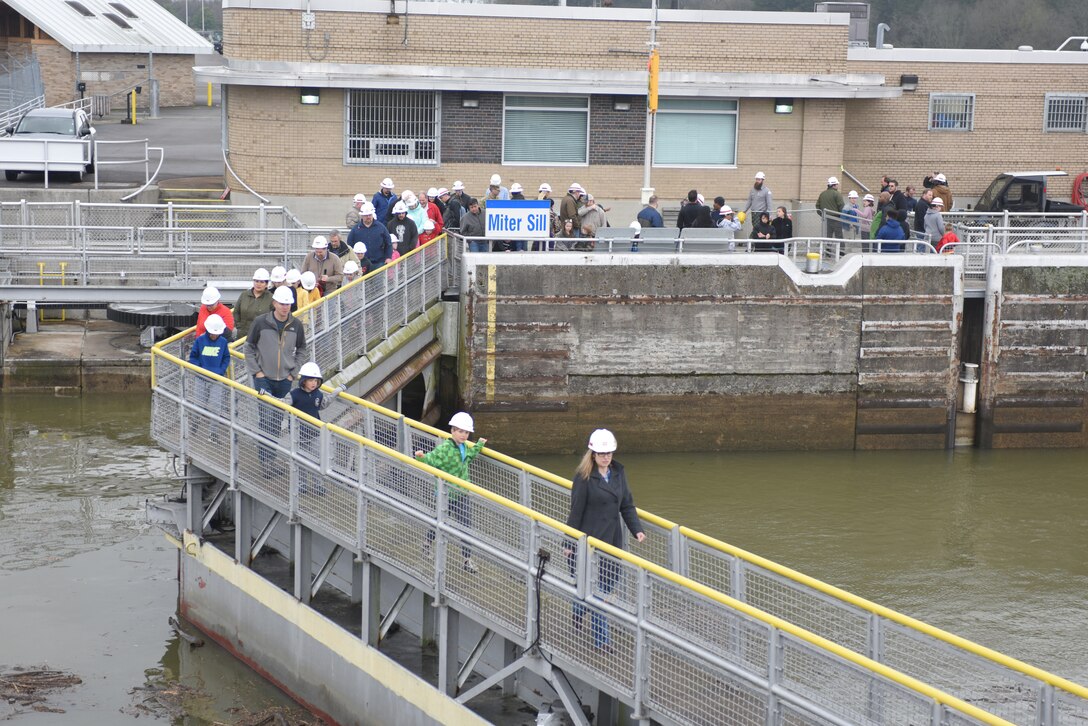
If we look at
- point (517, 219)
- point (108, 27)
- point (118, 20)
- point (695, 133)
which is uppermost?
point (118, 20)

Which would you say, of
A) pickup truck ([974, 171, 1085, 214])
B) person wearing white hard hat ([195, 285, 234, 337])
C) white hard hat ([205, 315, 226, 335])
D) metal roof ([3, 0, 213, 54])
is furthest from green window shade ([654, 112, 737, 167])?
metal roof ([3, 0, 213, 54])

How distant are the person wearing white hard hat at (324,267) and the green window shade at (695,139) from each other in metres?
12.0

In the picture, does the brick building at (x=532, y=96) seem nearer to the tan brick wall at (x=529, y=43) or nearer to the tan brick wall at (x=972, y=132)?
the tan brick wall at (x=529, y=43)

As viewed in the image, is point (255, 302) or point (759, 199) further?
point (759, 199)

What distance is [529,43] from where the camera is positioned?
29.3 meters

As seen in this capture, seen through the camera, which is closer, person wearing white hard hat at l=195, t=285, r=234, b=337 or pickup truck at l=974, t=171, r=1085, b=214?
person wearing white hard hat at l=195, t=285, r=234, b=337

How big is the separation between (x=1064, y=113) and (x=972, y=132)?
2.18 m

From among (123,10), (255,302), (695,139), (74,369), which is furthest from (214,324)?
(123,10)

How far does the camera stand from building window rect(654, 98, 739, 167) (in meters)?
30.2

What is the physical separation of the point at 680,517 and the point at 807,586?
10093 mm

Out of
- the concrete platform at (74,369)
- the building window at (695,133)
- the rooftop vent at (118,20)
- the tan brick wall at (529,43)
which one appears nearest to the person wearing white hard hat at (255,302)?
the concrete platform at (74,369)

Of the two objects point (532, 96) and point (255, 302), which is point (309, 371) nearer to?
point (255, 302)

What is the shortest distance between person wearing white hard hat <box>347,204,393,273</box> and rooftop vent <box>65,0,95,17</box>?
35.9m

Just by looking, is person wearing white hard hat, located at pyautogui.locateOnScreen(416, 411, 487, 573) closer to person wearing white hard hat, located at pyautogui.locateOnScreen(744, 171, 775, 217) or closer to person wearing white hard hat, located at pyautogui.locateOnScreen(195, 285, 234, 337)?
person wearing white hard hat, located at pyautogui.locateOnScreen(195, 285, 234, 337)
